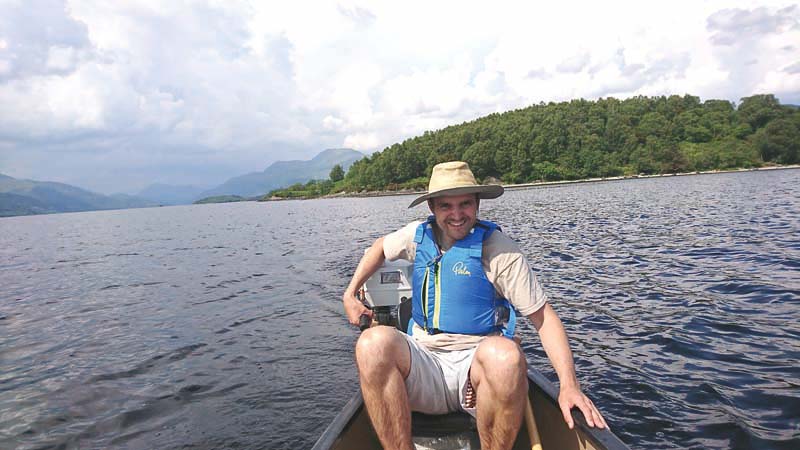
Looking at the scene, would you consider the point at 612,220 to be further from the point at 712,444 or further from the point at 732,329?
the point at 712,444

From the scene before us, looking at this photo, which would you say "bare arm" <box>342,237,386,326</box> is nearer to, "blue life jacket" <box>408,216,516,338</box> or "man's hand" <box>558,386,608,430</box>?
"blue life jacket" <box>408,216,516,338</box>

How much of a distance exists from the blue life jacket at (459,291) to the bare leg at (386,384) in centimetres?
65

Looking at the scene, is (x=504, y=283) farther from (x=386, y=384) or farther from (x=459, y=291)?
(x=386, y=384)

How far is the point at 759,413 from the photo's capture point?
5.31m

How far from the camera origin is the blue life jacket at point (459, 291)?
3641 millimetres

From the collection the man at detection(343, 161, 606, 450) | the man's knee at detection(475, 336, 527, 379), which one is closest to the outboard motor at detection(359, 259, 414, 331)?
the man at detection(343, 161, 606, 450)

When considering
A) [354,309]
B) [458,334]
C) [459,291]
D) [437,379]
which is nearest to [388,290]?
[354,309]

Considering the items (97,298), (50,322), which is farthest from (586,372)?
(97,298)

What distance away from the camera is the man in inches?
119

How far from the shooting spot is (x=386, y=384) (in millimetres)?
3131

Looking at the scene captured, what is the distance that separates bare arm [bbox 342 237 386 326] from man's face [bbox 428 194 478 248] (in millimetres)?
630

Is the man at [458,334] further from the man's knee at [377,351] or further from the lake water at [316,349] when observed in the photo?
the lake water at [316,349]

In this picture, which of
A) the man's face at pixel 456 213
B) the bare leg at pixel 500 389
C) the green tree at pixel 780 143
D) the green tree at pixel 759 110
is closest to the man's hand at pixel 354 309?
the man's face at pixel 456 213

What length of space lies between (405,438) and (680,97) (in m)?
171
